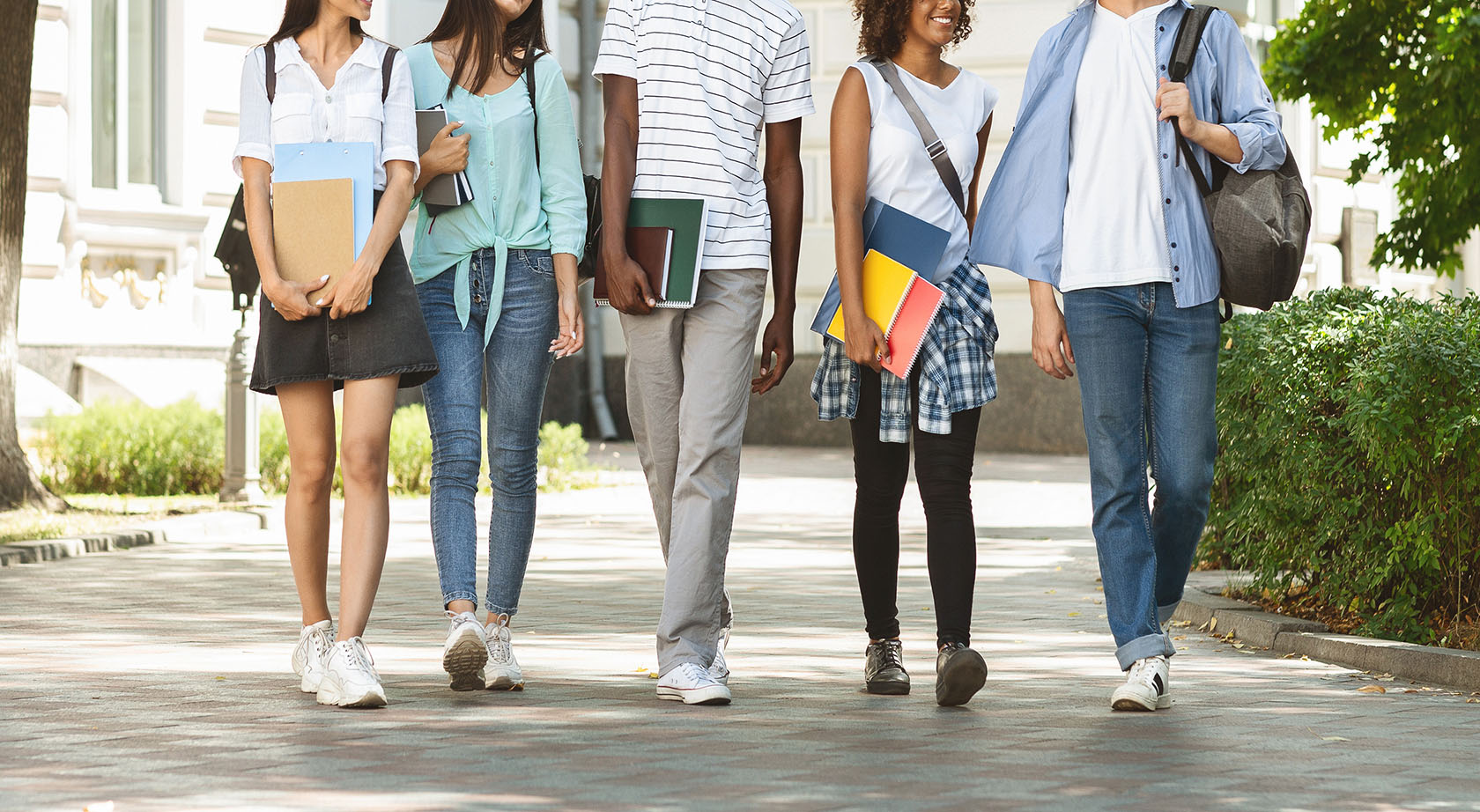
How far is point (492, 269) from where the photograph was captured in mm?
5699

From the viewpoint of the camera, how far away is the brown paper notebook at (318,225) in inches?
215

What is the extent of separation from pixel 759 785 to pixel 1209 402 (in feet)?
5.92

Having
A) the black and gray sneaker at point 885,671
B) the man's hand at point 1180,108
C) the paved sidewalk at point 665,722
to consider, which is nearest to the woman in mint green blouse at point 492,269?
the paved sidewalk at point 665,722

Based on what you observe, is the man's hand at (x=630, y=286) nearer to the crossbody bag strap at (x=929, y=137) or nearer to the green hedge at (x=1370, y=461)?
the crossbody bag strap at (x=929, y=137)

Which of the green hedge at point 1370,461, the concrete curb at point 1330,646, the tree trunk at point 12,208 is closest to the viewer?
the concrete curb at point 1330,646

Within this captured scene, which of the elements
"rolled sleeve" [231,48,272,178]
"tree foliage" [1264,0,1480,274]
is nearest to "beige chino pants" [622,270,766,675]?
"rolled sleeve" [231,48,272,178]

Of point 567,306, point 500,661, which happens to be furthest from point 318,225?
point 500,661

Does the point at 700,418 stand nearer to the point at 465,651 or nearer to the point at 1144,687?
the point at 465,651

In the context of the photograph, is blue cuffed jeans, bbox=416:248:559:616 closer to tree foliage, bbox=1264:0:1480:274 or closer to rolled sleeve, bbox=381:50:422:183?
rolled sleeve, bbox=381:50:422:183

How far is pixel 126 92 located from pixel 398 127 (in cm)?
1278

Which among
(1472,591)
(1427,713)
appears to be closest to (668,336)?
(1427,713)

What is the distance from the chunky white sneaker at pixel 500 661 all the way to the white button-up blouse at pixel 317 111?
1.29 metres

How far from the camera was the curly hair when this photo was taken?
18.5ft

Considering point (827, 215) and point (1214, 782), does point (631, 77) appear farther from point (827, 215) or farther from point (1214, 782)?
point (827, 215)
